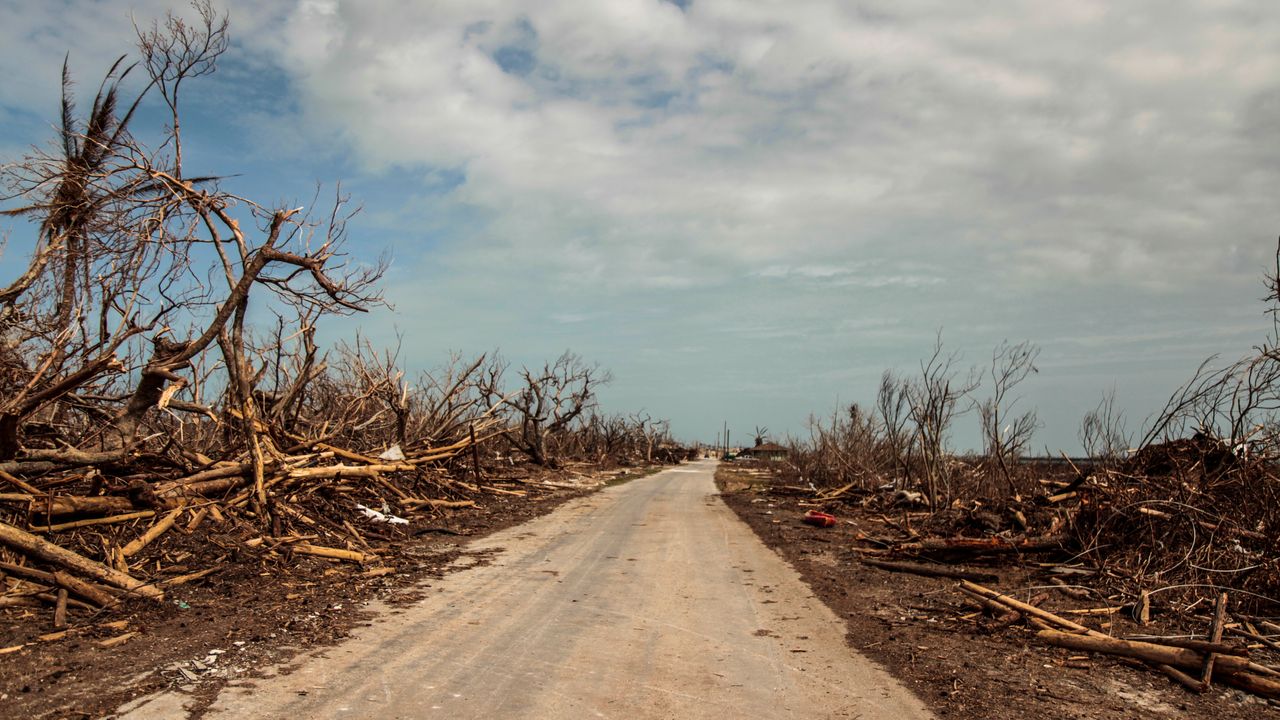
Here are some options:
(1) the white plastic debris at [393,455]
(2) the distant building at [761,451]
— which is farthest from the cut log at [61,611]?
(2) the distant building at [761,451]

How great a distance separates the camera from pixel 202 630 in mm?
6535

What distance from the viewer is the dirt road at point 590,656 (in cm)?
507

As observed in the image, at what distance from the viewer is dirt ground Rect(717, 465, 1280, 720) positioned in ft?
17.9

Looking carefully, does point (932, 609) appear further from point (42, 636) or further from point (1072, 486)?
point (42, 636)

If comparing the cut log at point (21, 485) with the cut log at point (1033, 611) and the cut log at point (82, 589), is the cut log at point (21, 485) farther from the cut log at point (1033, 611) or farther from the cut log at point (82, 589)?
the cut log at point (1033, 611)

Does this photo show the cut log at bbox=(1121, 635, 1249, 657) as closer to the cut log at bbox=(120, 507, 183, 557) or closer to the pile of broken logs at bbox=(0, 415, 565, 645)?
the pile of broken logs at bbox=(0, 415, 565, 645)

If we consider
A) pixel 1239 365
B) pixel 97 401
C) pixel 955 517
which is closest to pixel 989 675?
pixel 1239 365

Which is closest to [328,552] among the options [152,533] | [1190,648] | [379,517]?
[152,533]

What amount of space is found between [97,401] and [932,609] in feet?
35.7

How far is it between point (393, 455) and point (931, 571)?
1057 centimetres

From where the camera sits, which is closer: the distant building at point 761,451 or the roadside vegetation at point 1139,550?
the roadside vegetation at point 1139,550

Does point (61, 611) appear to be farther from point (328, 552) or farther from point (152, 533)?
point (328, 552)

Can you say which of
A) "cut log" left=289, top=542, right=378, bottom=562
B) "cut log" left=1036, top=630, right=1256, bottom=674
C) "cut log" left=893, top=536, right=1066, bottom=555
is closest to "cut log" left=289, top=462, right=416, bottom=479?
"cut log" left=289, top=542, right=378, bottom=562

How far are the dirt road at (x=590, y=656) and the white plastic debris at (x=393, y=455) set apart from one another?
17.7 feet
